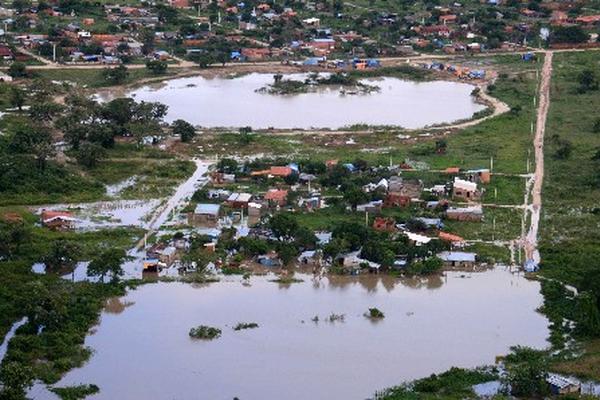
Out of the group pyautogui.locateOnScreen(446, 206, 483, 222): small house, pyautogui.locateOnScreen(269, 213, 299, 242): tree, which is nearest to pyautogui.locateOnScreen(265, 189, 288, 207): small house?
pyautogui.locateOnScreen(269, 213, 299, 242): tree

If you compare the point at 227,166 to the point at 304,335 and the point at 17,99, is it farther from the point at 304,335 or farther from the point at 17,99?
the point at 304,335

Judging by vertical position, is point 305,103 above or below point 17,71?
below

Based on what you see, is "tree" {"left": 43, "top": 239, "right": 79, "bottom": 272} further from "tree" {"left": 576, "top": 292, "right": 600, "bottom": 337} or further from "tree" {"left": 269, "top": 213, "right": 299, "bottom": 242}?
"tree" {"left": 576, "top": 292, "right": 600, "bottom": 337}

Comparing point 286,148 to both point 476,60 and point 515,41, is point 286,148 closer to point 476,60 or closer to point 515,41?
point 476,60

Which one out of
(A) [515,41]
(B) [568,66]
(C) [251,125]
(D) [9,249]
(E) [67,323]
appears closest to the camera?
(E) [67,323]

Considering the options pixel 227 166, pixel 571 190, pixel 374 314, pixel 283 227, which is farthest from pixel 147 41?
pixel 374 314

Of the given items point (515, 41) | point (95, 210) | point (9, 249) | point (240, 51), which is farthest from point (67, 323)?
point (515, 41)
